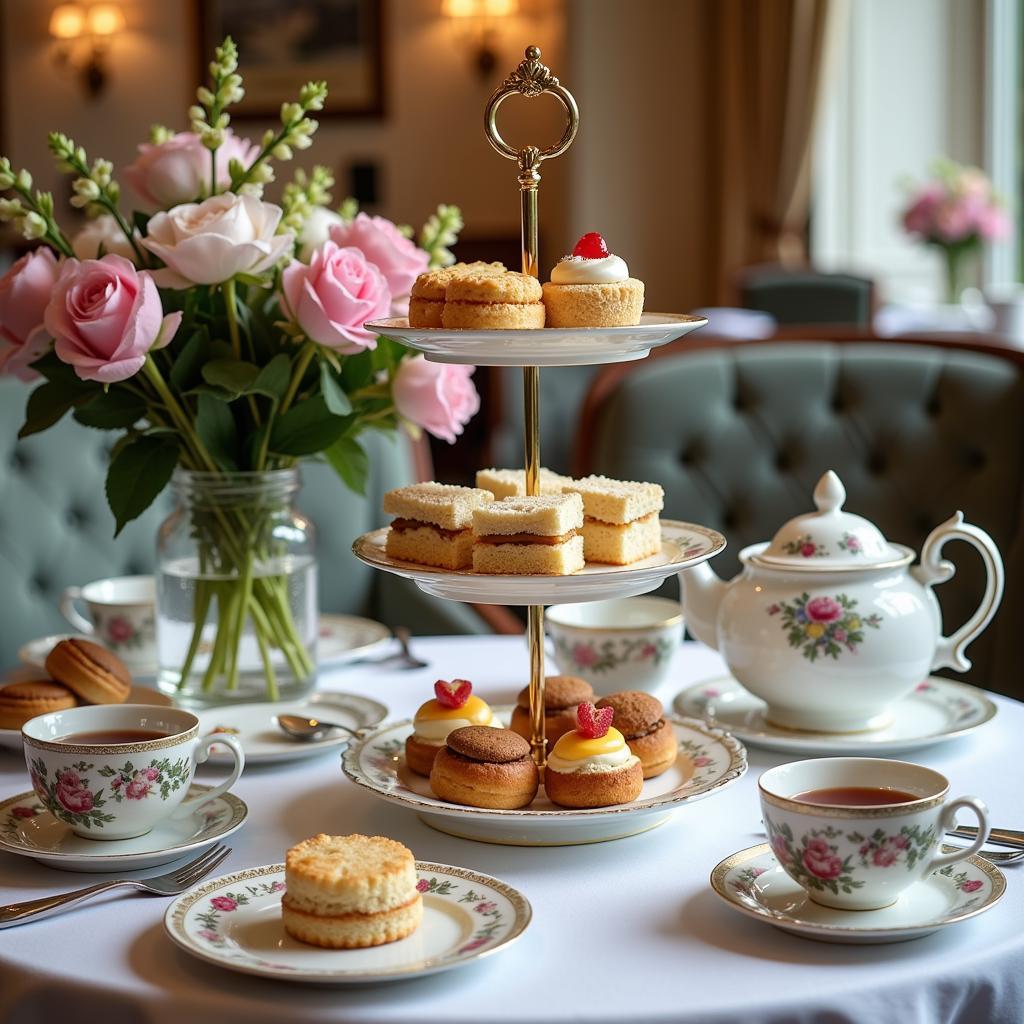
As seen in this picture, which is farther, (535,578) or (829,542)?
(829,542)

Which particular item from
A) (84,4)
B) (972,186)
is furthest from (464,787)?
(84,4)

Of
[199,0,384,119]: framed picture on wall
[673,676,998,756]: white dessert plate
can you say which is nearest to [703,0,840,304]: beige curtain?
[199,0,384,119]: framed picture on wall

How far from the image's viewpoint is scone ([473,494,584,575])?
104 cm

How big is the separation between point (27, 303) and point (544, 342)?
0.54m

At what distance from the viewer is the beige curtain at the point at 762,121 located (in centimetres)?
631

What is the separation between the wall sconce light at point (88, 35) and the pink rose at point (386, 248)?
6.78 m

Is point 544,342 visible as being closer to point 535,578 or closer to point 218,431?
point 535,578

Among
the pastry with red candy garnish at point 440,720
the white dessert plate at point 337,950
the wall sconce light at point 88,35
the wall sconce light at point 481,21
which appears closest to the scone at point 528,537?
the pastry with red candy garnish at point 440,720

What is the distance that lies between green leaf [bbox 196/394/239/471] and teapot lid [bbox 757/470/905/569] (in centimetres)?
51

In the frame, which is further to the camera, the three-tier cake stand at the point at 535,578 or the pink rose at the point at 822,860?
the three-tier cake stand at the point at 535,578

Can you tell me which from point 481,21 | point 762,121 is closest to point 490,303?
point 762,121

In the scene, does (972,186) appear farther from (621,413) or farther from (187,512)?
(187,512)

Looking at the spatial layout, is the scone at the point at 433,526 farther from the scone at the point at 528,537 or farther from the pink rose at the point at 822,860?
the pink rose at the point at 822,860

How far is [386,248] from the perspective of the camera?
4.38 feet
